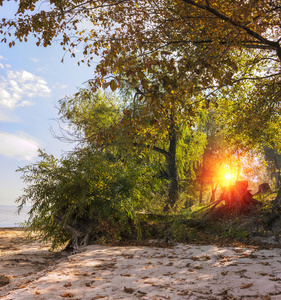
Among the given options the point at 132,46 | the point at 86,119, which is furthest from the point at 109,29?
the point at 86,119

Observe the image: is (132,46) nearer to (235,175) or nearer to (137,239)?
(137,239)

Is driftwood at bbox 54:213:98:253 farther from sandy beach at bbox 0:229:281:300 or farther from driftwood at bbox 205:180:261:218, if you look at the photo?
driftwood at bbox 205:180:261:218

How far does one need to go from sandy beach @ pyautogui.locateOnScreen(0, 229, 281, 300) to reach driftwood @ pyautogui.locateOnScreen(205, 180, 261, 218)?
346cm

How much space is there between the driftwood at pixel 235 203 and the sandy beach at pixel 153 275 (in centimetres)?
346

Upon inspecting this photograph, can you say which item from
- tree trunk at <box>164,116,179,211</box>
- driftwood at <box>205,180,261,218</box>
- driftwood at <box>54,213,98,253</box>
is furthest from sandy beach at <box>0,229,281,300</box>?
tree trunk at <box>164,116,179,211</box>

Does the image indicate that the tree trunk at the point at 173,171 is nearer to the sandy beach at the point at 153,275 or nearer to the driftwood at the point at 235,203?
the driftwood at the point at 235,203

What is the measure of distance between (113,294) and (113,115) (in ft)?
54.3

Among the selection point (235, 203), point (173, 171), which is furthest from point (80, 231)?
point (173, 171)

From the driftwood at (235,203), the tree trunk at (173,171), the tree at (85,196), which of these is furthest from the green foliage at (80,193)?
the tree trunk at (173,171)

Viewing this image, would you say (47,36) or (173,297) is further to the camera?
(47,36)

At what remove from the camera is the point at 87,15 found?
7973 mm

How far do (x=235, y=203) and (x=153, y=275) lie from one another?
23.0 feet

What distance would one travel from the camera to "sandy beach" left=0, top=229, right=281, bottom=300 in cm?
383

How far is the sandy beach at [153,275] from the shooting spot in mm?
3834
